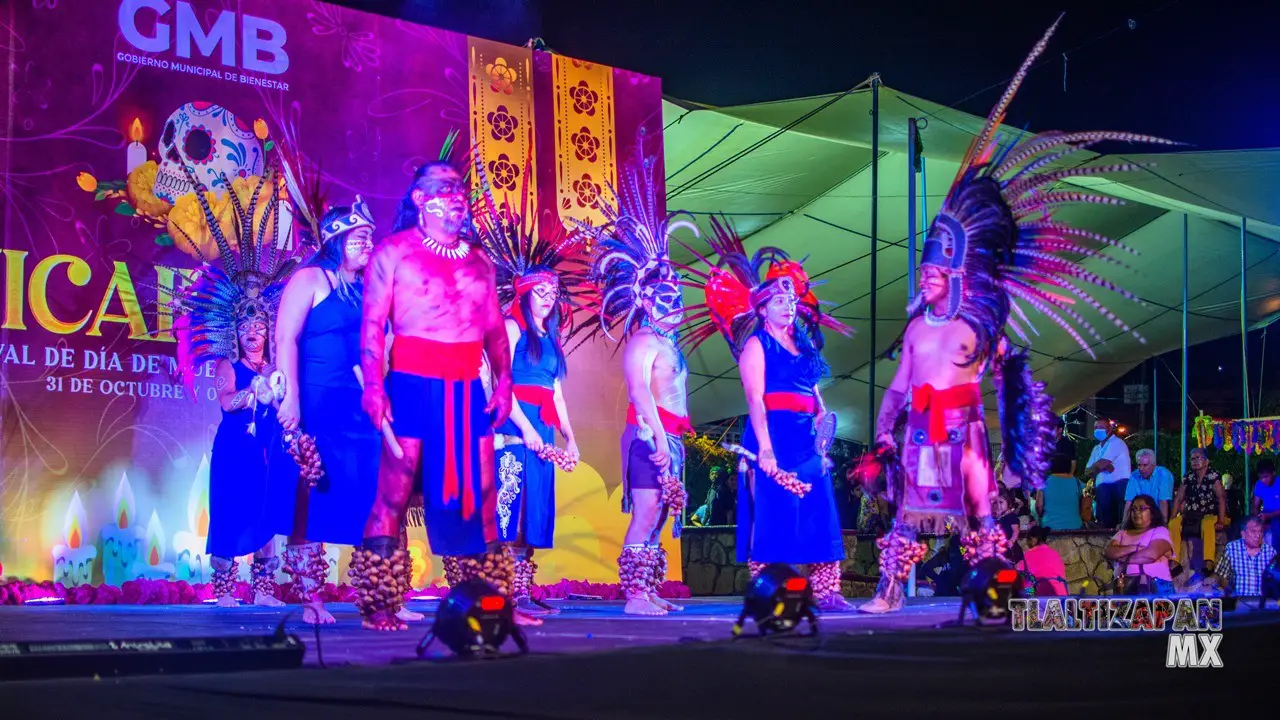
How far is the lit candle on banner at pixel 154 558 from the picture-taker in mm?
8070

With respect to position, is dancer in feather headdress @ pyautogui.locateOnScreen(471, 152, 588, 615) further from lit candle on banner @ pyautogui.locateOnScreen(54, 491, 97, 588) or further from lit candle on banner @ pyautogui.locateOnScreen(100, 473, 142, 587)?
lit candle on banner @ pyautogui.locateOnScreen(54, 491, 97, 588)

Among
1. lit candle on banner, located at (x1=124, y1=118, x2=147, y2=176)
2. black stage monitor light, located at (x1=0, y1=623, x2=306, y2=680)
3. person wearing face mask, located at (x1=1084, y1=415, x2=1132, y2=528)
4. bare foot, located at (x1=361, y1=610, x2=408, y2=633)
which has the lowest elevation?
bare foot, located at (x1=361, y1=610, x2=408, y2=633)

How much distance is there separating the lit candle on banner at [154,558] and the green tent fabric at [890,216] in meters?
4.55

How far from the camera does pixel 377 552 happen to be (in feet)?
17.7

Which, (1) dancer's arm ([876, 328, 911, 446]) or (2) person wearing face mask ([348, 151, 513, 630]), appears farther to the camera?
(1) dancer's arm ([876, 328, 911, 446])

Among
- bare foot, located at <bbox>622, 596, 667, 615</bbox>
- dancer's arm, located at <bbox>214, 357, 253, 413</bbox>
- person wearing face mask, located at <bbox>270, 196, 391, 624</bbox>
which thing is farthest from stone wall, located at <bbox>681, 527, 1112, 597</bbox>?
person wearing face mask, located at <bbox>270, 196, 391, 624</bbox>

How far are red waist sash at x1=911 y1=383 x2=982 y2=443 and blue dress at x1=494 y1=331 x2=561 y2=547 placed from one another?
6.38 ft

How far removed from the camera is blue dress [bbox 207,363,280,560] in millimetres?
7547

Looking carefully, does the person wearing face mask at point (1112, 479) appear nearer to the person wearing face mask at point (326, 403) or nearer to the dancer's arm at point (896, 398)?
the dancer's arm at point (896, 398)

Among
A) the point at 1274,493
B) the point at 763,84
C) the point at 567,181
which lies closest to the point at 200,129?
the point at 567,181

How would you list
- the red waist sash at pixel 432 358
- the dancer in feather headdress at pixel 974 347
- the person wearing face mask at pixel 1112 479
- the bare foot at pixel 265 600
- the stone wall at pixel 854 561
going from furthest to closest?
the person wearing face mask at pixel 1112 479
the stone wall at pixel 854 561
the bare foot at pixel 265 600
the dancer in feather headdress at pixel 974 347
the red waist sash at pixel 432 358

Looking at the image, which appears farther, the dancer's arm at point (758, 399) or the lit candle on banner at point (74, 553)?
the lit candle on banner at point (74, 553)

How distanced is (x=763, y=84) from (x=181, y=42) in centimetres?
412

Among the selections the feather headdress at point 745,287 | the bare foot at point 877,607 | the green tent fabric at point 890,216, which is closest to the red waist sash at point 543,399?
the feather headdress at point 745,287
